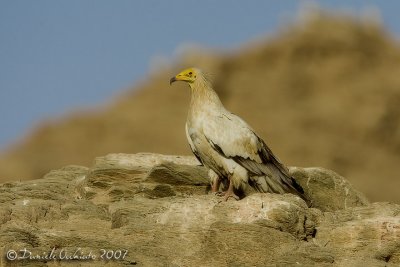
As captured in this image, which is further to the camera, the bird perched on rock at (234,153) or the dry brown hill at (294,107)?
the dry brown hill at (294,107)

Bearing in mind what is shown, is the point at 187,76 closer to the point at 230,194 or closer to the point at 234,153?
the point at 234,153

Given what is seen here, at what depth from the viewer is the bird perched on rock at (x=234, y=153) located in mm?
17734

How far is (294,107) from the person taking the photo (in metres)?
53.2

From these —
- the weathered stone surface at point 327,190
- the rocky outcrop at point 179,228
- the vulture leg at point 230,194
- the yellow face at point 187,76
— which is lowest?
the rocky outcrop at point 179,228

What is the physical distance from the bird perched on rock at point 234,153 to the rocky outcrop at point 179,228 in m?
0.61

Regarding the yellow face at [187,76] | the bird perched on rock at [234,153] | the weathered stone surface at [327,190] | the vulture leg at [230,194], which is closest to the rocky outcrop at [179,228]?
the vulture leg at [230,194]

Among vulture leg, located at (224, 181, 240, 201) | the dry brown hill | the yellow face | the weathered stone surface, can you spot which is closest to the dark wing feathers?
vulture leg, located at (224, 181, 240, 201)

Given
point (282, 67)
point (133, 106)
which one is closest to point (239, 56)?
point (282, 67)

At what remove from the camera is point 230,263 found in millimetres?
15414

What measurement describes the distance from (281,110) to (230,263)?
37503mm

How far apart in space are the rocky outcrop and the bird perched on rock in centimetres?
61

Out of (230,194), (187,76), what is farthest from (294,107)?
(230,194)

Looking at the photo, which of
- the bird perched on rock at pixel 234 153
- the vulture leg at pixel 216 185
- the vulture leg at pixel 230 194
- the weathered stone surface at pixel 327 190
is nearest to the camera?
the vulture leg at pixel 230 194

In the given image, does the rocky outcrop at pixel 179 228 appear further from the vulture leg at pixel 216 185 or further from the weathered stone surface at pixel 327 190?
the weathered stone surface at pixel 327 190
